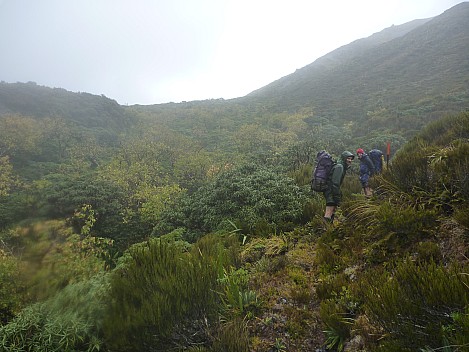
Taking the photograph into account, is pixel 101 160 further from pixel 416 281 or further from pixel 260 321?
pixel 416 281

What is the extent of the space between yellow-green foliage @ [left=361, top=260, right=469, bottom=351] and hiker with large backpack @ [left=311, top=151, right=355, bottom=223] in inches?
141

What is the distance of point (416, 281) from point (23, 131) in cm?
2625

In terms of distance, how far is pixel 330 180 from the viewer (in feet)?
18.5

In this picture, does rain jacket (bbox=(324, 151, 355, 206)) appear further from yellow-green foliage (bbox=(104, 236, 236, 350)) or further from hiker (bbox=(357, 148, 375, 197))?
yellow-green foliage (bbox=(104, 236, 236, 350))

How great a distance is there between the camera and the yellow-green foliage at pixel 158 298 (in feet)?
8.88

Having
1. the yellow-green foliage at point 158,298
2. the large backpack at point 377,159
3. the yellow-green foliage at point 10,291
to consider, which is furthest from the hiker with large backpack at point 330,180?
the yellow-green foliage at point 10,291

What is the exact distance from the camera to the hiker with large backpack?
5508 millimetres

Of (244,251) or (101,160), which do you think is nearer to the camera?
(244,251)

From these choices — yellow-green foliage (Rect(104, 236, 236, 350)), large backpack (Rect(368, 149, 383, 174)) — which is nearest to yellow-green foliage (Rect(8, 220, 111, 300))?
yellow-green foliage (Rect(104, 236, 236, 350))

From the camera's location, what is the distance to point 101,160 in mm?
21922

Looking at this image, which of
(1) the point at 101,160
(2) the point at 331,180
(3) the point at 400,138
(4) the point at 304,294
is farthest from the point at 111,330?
(1) the point at 101,160

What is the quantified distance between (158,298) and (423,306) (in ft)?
7.29

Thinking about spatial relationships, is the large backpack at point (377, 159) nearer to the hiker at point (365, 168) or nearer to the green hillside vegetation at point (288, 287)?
the hiker at point (365, 168)

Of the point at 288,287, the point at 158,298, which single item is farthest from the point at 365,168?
the point at 158,298
